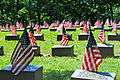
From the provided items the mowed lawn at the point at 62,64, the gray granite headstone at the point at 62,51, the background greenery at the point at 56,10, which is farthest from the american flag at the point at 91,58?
the background greenery at the point at 56,10

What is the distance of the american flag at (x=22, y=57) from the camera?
411 inches

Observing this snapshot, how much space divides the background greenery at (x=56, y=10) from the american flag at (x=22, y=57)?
43255 mm

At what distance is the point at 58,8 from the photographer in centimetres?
5588

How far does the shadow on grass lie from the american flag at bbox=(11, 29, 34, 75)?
8.18ft

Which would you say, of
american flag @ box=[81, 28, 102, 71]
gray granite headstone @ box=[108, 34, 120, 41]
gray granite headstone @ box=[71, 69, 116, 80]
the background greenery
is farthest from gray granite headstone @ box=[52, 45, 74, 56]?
the background greenery

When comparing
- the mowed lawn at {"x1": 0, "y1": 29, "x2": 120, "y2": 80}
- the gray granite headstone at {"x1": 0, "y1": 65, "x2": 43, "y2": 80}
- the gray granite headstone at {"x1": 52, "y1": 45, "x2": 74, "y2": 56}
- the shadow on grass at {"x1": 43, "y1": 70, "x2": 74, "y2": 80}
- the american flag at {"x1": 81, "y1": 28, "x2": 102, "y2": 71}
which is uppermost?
the american flag at {"x1": 81, "y1": 28, "x2": 102, "y2": 71}

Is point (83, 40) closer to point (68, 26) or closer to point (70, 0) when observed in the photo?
point (68, 26)

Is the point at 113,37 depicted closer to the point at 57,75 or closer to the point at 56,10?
the point at 57,75

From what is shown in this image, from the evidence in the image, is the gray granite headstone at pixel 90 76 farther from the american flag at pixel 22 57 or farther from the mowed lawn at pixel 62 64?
the mowed lawn at pixel 62 64

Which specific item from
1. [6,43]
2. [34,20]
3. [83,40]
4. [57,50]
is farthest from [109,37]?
[34,20]

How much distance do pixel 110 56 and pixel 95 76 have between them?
8.53m

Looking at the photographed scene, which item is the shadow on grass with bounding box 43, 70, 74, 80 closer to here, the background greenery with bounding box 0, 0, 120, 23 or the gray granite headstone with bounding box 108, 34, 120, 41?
the gray granite headstone with bounding box 108, 34, 120, 41

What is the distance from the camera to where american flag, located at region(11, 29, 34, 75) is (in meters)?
10.4

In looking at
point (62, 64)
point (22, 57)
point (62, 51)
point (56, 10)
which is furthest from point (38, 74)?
point (56, 10)
